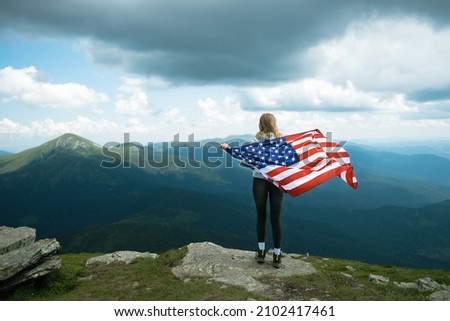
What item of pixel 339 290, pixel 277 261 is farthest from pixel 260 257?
pixel 339 290

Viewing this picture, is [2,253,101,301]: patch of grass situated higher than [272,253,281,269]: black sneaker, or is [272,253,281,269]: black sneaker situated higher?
[272,253,281,269]: black sneaker

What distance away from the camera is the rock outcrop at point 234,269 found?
1569 centimetres

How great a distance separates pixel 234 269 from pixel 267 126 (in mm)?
6907

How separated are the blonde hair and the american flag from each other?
48 cm

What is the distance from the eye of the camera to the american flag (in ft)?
52.7

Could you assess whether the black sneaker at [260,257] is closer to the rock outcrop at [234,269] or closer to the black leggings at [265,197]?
the rock outcrop at [234,269]

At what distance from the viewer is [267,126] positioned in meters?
16.0

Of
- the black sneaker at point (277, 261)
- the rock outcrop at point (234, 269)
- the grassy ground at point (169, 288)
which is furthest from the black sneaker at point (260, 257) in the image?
the grassy ground at point (169, 288)

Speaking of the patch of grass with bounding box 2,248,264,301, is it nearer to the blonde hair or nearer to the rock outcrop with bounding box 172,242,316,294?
the rock outcrop with bounding box 172,242,316,294

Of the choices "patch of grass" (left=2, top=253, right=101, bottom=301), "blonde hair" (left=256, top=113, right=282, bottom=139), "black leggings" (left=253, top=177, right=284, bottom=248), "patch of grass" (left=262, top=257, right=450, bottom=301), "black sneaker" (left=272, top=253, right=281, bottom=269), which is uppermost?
"blonde hair" (left=256, top=113, right=282, bottom=139)

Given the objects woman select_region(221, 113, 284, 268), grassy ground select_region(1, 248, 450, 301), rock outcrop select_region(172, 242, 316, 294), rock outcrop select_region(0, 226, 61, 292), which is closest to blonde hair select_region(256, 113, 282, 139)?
woman select_region(221, 113, 284, 268)
